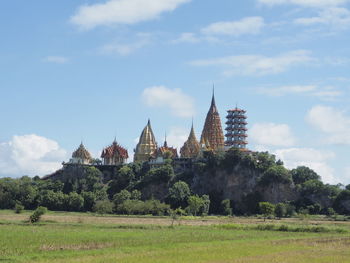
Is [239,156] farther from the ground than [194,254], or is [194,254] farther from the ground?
[239,156]

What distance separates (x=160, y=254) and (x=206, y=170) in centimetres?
8760

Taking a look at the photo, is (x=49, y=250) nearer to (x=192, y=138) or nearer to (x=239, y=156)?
(x=239, y=156)

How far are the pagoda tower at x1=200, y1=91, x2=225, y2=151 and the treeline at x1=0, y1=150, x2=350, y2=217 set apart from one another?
43.8 feet

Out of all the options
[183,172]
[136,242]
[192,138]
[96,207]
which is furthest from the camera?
[192,138]

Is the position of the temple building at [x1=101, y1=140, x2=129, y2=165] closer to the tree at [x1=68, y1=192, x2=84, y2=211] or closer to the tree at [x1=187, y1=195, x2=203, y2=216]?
the tree at [x1=68, y1=192, x2=84, y2=211]

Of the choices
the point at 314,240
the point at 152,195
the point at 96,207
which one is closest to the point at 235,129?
the point at 152,195

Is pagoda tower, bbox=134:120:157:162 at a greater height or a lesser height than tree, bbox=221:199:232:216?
greater

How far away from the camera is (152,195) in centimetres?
13275

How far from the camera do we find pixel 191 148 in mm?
147875

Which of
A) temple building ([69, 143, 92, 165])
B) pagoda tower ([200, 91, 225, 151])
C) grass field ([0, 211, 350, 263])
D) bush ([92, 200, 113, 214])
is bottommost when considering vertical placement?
grass field ([0, 211, 350, 263])

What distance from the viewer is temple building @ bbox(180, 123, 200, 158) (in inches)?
5778

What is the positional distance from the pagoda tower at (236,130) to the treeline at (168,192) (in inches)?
357

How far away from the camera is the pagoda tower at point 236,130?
142875mm

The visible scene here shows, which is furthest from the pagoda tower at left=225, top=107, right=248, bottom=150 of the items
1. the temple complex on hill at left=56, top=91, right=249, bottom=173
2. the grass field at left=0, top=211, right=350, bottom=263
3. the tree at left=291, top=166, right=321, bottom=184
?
the grass field at left=0, top=211, right=350, bottom=263
